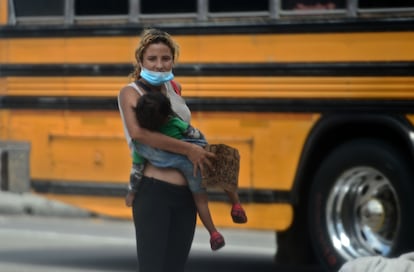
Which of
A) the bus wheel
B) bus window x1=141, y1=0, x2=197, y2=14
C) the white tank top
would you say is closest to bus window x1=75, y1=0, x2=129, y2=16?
bus window x1=141, y1=0, x2=197, y2=14

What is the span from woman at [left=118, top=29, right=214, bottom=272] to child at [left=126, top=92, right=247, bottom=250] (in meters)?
0.03

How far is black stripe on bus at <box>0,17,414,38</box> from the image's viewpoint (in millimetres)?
9109

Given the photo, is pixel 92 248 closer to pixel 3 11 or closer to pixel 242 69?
pixel 3 11

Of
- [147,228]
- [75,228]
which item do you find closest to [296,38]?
[147,228]

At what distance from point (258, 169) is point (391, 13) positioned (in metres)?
1.38

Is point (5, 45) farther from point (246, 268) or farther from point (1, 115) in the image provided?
point (246, 268)

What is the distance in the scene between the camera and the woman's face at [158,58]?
582 cm

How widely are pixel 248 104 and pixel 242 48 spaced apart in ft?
1.28

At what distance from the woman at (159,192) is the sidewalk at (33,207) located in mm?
11997

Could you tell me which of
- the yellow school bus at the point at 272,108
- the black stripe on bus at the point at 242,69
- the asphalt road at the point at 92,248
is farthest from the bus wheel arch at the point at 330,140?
the asphalt road at the point at 92,248

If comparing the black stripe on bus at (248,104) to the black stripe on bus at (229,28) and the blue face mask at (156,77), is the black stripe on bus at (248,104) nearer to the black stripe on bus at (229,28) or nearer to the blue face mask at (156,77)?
the black stripe on bus at (229,28)

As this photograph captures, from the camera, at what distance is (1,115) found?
10.4m

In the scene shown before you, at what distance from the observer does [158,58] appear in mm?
5832

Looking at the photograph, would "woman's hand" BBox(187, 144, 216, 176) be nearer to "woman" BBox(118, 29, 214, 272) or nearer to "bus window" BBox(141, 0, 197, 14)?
"woman" BBox(118, 29, 214, 272)
